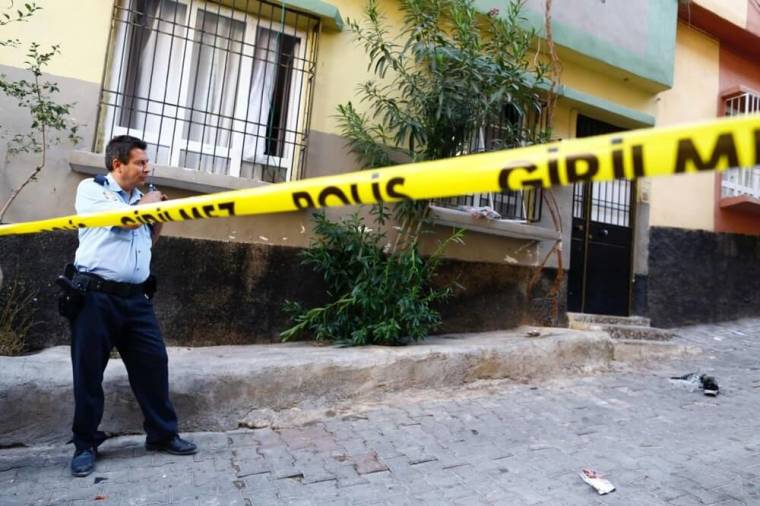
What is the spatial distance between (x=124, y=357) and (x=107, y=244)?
0.66m

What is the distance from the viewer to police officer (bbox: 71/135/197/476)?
8.24ft

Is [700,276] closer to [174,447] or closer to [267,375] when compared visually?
[267,375]

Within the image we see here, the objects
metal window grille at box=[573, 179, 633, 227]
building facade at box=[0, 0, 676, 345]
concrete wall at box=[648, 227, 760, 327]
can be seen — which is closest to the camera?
building facade at box=[0, 0, 676, 345]

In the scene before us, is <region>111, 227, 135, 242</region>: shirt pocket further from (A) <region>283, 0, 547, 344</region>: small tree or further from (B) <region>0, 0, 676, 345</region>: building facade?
(A) <region>283, 0, 547, 344</region>: small tree

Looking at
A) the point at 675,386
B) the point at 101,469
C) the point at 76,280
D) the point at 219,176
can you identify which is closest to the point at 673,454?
the point at 675,386

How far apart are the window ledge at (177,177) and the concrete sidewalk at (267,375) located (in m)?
1.37

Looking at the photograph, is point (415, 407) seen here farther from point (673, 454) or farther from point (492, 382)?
point (673, 454)

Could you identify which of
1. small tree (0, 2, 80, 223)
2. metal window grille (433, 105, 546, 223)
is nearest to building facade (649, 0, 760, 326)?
metal window grille (433, 105, 546, 223)

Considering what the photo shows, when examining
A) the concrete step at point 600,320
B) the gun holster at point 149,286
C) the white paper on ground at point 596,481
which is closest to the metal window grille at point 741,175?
the concrete step at point 600,320

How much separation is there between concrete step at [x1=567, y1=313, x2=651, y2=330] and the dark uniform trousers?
4776 millimetres

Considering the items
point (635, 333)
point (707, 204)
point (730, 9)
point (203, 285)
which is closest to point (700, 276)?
point (707, 204)

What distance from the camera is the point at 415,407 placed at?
142 inches

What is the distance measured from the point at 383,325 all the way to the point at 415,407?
735mm

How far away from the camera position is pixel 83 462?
249 centimetres
